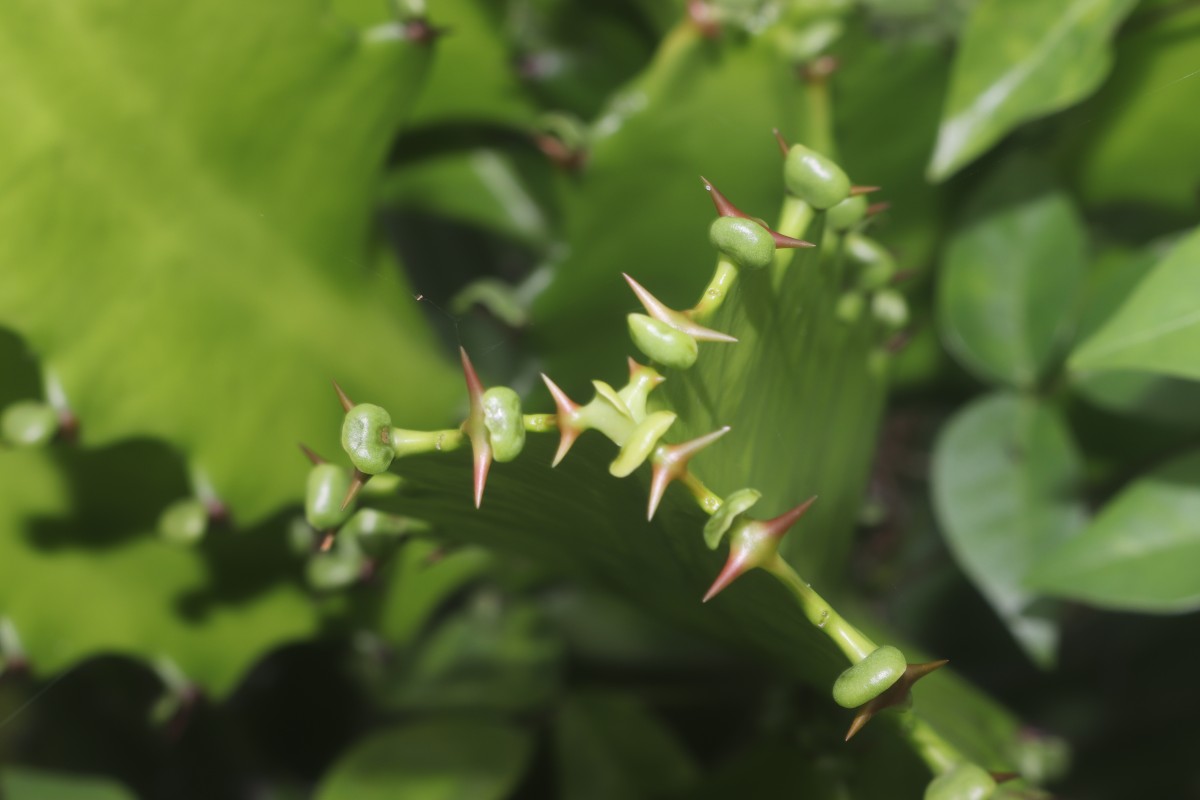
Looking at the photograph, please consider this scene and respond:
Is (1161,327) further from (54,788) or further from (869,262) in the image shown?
(54,788)

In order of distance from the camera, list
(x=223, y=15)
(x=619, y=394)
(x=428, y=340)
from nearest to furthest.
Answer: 1. (x=619, y=394)
2. (x=223, y=15)
3. (x=428, y=340)

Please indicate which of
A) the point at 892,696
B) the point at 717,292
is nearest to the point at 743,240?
the point at 717,292

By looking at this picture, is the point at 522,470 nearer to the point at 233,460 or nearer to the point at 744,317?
the point at 744,317

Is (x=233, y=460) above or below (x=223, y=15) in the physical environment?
below

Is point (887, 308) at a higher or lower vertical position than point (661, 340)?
lower

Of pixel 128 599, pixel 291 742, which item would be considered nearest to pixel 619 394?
pixel 128 599

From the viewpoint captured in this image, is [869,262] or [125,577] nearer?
[869,262]
